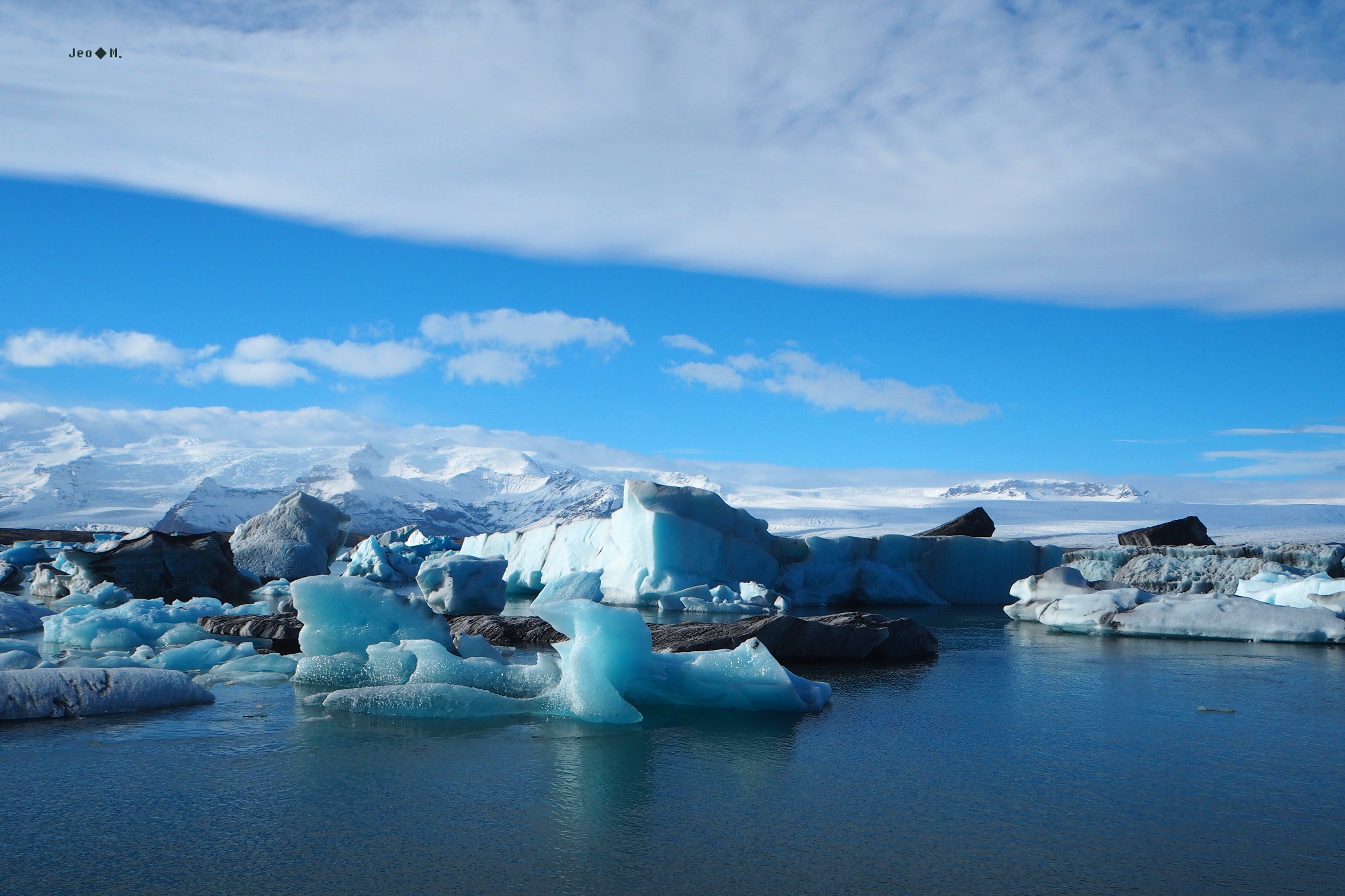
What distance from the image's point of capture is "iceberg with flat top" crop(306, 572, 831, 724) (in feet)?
17.1

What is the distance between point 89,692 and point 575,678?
2.64 m

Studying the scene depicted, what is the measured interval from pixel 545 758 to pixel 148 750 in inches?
70.6

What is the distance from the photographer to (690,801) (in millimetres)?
3592

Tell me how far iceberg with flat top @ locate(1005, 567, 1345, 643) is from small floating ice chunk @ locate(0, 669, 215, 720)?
930 centimetres

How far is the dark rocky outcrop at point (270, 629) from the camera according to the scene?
9047 millimetres

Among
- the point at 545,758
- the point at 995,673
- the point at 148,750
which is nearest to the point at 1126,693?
the point at 995,673

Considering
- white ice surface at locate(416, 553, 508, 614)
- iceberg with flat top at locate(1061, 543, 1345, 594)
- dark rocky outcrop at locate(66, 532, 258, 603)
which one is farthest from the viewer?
dark rocky outcrop at locate(66, 532, 258, 603)

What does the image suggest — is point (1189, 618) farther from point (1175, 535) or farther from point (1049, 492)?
point (1049, 492)

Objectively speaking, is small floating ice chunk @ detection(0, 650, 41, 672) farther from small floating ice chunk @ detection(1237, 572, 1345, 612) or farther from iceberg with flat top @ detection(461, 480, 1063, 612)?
small floating ice chunk @ detection(1237, 572, 1345, 612)

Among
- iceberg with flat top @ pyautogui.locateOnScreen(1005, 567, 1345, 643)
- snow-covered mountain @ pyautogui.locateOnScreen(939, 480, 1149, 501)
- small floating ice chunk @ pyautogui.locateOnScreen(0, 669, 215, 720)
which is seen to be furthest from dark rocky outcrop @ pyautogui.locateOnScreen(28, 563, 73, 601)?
snow-covered mountain @ pyautogui.locateOnScreen(939, 480, 1149, 501)

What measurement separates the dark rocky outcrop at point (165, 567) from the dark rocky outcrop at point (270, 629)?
22.4 ft

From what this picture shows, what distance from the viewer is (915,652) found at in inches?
333

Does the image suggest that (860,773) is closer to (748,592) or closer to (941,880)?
(941,880)

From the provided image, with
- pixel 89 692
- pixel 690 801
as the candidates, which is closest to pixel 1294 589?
pixel 690 801
